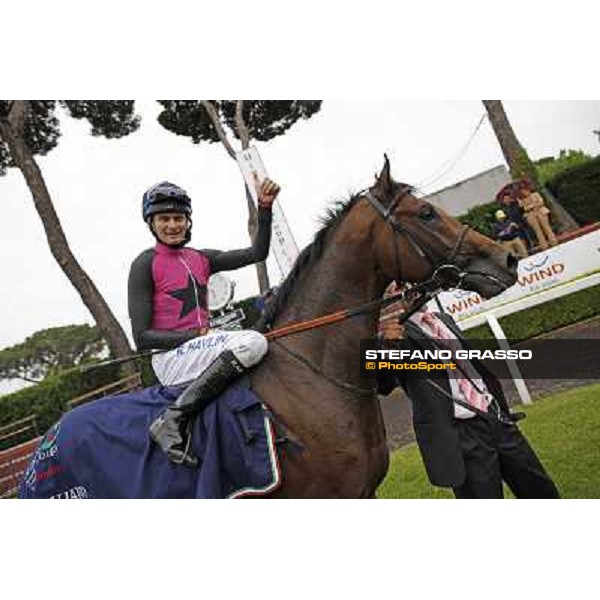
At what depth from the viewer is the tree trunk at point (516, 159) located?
3.40 meters

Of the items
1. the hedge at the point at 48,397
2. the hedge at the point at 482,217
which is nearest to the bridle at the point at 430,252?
the hedge at the point at 482,217


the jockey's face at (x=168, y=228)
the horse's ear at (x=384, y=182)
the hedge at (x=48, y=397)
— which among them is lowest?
the hedge at (x=48, y=397)

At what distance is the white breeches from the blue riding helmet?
701 mm

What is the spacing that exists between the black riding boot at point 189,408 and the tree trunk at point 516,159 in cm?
187

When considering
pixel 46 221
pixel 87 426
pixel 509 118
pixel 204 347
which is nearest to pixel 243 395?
pixel 204 347

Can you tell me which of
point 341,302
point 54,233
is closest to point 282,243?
point 341,302

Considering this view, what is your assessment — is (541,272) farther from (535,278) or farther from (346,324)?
(346,324)

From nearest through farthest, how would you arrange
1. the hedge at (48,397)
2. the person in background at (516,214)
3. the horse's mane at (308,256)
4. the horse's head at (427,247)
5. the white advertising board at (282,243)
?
the horse's head at (427,247) → the horse's mane at (308,256) → the white advertising board at (282,243) → the person in background at (516,214) → the hedge at (48,397)

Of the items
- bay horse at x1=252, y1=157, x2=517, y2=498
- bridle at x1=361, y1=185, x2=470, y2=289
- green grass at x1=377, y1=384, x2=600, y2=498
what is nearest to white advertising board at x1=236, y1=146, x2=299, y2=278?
bay horse at x1=252, y1=157, x2=517, y2=498

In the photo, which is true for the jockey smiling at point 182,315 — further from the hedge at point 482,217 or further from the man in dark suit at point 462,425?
the hedge at point 482,217

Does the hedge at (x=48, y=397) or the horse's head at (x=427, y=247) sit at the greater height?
the horse's head at (x=427, y=247)

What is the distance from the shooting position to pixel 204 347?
3.10 metres

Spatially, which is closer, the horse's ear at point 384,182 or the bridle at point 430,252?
the bridle at point 430,252

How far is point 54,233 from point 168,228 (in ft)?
2.58
